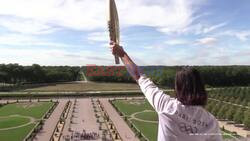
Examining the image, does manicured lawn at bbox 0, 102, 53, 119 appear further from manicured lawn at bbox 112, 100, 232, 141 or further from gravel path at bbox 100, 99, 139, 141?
manicured lawn at bbox 112, 100, 232, 141

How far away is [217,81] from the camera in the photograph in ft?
272

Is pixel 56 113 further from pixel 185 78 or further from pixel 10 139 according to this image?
pixel 185 78

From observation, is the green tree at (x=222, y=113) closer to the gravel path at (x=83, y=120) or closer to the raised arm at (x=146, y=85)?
the gravel path at (x=83, y=120)

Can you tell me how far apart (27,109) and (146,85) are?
144 ft

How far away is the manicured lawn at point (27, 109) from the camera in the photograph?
40.6m

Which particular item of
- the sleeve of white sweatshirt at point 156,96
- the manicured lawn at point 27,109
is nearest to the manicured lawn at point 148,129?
the manicured lawn at point 27,109

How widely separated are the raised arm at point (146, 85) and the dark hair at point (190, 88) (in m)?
0.14

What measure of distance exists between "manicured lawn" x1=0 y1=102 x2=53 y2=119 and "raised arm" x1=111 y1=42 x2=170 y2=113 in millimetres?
36529

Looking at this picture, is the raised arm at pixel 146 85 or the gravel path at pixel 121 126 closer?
the raised arm at pixel 146 85

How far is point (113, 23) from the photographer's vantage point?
3346 millimetres

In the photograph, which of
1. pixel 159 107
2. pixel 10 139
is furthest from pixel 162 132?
pixel 10 139

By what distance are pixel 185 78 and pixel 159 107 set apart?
13.3 inches

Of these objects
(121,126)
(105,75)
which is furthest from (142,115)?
(105,75)

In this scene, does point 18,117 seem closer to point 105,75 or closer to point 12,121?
point 12,121
